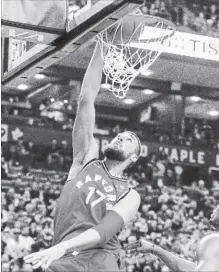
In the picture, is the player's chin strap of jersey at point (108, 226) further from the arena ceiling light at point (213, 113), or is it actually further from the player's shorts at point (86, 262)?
the arena ceiling light at point (213, 113)

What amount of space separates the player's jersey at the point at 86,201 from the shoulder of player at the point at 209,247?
1.72 ft

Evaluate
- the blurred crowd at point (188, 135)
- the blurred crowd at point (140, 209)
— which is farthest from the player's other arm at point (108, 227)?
the blurred crowd at point (188, 135)

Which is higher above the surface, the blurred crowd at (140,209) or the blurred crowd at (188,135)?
the blurred crowd at (188,135)

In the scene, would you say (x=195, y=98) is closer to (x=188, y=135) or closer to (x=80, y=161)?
(x=188, y=135)

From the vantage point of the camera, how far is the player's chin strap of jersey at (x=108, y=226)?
3.38 metres

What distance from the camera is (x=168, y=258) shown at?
420 centimetres

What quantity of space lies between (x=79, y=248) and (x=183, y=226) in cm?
1211

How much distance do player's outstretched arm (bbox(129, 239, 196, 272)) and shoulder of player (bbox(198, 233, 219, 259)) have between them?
0.44 meters

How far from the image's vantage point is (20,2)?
12.8 feet

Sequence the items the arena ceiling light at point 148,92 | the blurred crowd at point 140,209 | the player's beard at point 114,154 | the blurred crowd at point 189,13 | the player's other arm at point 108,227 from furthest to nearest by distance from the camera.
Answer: the arena ceiling light at point 148,92 → the blurred crowd at point 189,13 → the blurred crowd at point 140,209 → the player's beard at point 114,154 → the player's other arm at point 108,227

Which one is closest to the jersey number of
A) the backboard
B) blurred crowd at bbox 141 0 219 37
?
the backboard

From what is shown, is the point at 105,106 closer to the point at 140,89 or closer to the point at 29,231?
the point at 140,89

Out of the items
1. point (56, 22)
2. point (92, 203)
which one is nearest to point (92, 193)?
point (92, 203)

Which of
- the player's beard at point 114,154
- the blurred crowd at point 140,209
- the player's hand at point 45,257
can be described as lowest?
the blurred crowd at point 140,209
